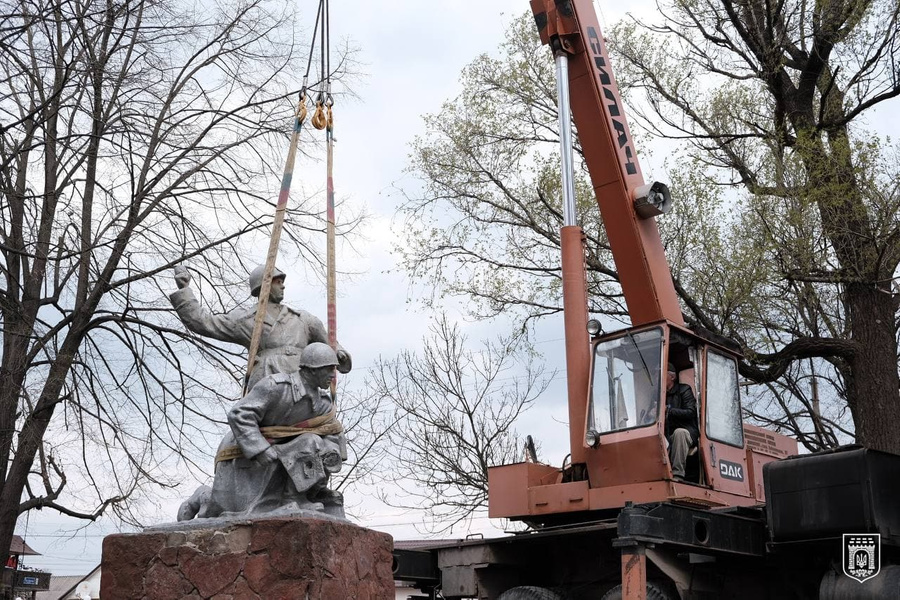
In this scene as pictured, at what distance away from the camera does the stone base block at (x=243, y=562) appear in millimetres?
6070

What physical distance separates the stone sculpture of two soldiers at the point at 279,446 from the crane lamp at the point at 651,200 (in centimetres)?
627

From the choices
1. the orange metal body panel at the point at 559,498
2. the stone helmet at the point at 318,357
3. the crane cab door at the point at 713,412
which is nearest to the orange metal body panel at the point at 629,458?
the orange metal body panel at the point at 559,498

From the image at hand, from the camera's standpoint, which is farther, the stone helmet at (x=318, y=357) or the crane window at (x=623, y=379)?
the crane window at (x=623, y=379)

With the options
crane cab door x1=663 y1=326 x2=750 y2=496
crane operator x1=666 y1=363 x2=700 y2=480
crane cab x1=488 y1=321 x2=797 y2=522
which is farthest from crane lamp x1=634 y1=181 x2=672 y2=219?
crane operator x1=666 y1=363 x2=700 y2=480

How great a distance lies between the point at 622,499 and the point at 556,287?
9212 millimetres

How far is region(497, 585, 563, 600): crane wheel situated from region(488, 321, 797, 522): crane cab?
754 mm

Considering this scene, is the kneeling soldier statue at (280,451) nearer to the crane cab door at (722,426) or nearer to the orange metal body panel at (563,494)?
the orange metal body panel at (563,494)

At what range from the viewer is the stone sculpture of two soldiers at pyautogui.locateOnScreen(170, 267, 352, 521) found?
6465mm

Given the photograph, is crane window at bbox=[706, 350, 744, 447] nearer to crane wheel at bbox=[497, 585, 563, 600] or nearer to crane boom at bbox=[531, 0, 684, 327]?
crane boom at bbox=[531, 0, 684, 327]

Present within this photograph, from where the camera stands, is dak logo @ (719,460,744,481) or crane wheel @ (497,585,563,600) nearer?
dak logo @ (719,460,744,481)

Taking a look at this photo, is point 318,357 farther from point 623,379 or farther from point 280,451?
point 623,379

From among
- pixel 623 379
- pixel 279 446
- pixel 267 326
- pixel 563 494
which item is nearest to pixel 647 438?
pixel 623 379

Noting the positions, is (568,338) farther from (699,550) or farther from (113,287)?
(113,287)

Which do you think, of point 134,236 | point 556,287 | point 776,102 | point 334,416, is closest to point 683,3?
point 776,102
